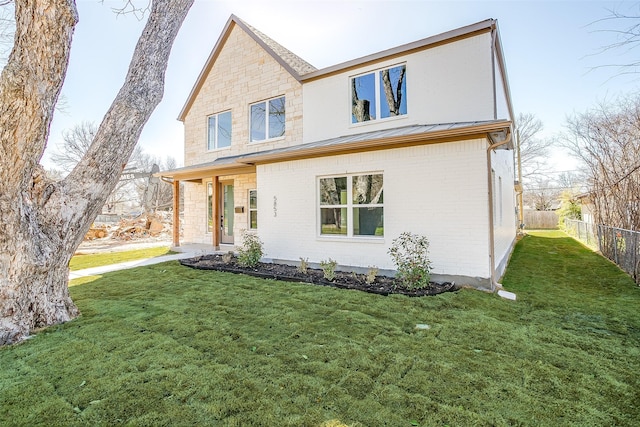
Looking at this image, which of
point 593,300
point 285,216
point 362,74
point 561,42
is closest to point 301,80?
point 362,74

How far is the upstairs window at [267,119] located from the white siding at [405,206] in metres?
2.51

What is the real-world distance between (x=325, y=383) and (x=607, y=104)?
12.3 meters

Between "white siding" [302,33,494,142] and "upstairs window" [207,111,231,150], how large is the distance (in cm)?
515

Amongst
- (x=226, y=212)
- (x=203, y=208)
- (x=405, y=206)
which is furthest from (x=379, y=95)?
(x=203, y=208)

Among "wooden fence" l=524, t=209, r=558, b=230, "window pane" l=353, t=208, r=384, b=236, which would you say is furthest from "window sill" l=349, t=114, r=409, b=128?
"wooden fence" l=524, t=209, r=558, b=230

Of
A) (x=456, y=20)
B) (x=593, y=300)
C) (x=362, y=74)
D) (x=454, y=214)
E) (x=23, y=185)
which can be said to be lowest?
(x=593, y=300)

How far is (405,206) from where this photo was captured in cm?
694

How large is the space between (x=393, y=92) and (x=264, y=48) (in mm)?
5493

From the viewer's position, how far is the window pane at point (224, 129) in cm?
1229

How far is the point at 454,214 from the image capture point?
635 centimetres

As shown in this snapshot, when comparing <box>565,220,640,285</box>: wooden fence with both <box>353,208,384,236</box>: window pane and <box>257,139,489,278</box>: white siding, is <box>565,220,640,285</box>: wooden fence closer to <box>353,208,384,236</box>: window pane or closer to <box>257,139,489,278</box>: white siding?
<box>257,139,489,278</box>: white siding

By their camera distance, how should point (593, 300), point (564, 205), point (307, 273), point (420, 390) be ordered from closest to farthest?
point (420, 390) < point (593, 300) < point (307, 273) < point (564, 205)

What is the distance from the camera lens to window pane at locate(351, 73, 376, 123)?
8805 mm

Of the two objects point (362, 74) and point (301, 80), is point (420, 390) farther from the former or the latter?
point (301, 80)
